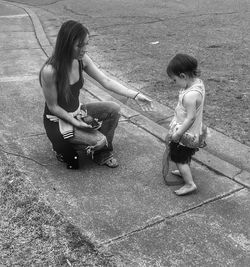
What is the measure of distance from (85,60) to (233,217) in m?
1.86

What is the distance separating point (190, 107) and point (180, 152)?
0.43 meters

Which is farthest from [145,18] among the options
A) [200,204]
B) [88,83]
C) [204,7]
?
[200,204]

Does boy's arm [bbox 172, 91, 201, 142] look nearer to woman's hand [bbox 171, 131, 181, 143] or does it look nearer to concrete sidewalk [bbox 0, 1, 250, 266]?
Result: woman's hand [bbox 171, 131, 181, 143]

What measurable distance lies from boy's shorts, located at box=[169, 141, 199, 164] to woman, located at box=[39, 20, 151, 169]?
0.51 meters

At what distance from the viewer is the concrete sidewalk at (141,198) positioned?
2.87 metres

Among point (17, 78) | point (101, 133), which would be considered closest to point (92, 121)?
point (101, 133)

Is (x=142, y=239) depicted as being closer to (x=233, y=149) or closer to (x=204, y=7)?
(x=233, y=149)

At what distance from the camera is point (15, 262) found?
271cm

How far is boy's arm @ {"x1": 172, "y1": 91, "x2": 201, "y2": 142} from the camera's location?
321cm

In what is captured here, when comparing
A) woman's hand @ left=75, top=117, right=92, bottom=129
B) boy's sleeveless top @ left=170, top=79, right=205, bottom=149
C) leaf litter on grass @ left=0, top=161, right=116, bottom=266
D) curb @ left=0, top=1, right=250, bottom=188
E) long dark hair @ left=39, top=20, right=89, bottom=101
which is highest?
long dark hair @ left=39, top=20, right=89, bottom=101

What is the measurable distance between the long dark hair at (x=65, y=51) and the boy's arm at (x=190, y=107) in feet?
3.23

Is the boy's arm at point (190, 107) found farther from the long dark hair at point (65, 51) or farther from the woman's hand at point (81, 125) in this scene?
the long dark hair at point (65, 51)

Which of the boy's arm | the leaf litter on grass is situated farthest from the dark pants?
the boy's arm

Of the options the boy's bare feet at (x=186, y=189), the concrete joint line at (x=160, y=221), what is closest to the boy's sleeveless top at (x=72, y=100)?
the boy's bare feet at (x=186, y=189)
